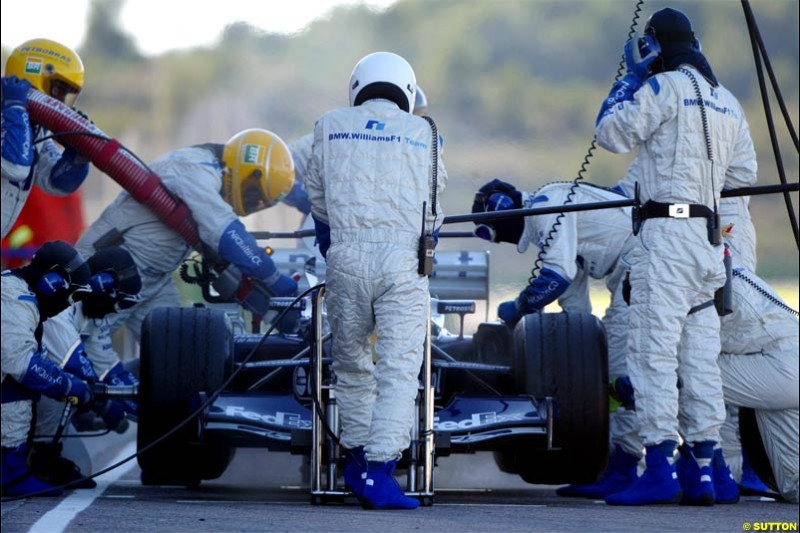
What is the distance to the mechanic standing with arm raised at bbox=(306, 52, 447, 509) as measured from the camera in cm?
640

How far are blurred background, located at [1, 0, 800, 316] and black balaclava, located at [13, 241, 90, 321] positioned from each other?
9.05ft

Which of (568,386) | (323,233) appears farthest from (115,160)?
(568,386)

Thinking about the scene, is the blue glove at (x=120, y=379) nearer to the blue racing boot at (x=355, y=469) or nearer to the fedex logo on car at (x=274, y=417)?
the fedex logo on car at (x=274, y=417)

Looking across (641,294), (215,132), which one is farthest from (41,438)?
(215,132)

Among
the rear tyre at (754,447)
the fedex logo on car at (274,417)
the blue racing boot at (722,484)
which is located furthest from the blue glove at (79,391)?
the rear tyre at (754,447)

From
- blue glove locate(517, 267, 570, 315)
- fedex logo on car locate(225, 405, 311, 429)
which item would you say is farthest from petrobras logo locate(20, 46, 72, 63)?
fedex logo on car locate(225, 405, 311, 429)

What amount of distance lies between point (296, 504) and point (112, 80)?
213 inches

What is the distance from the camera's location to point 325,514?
20.0 feet

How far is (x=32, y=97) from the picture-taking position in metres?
9.41

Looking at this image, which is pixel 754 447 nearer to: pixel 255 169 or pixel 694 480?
pixel 694 480

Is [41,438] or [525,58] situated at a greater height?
[525,58]

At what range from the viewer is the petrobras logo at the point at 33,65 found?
9.88 meters

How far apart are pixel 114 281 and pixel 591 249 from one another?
264 cm

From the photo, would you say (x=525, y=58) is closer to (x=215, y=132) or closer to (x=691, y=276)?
(x=215, y=132)
